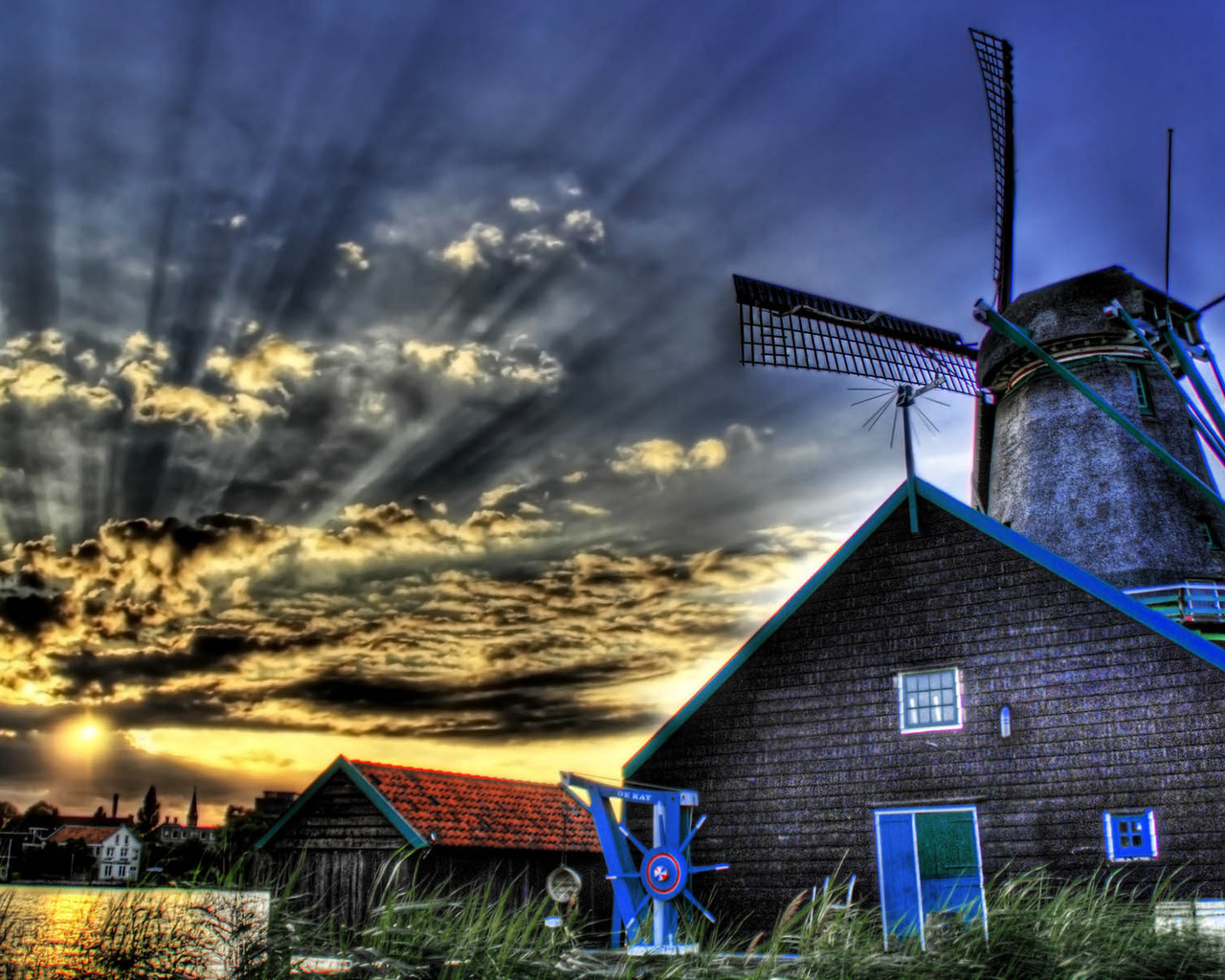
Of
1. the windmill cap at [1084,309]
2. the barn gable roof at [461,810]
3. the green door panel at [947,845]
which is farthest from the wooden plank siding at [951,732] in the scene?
the windmill cap at [1084,309]

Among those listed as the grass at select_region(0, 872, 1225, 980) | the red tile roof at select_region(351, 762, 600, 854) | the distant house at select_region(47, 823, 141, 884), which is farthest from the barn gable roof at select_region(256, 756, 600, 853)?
the distant house at select_region(47, 823, 141, 884)

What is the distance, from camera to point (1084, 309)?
21.3 metres

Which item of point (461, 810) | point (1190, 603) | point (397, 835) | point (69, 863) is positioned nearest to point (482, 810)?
point (461, 810)

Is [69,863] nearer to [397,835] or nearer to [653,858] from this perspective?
[397,835]

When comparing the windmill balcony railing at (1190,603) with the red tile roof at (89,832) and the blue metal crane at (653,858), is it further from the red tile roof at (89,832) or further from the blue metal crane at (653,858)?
the red tile roof at (89,832)

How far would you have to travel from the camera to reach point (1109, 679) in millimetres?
14305

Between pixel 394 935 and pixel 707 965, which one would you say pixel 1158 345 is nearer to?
pixel 707 965

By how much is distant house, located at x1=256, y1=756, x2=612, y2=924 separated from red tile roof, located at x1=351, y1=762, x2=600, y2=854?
0.10ft

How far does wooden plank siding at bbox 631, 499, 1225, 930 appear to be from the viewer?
45.1 ft

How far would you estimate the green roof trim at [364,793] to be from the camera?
62.6ft

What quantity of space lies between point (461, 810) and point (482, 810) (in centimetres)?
69

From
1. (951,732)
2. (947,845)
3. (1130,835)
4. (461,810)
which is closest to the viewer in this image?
(1130,835)

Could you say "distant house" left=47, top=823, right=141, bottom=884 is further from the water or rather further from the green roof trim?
the water

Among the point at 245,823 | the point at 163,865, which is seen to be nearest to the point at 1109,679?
the point at 163,865
